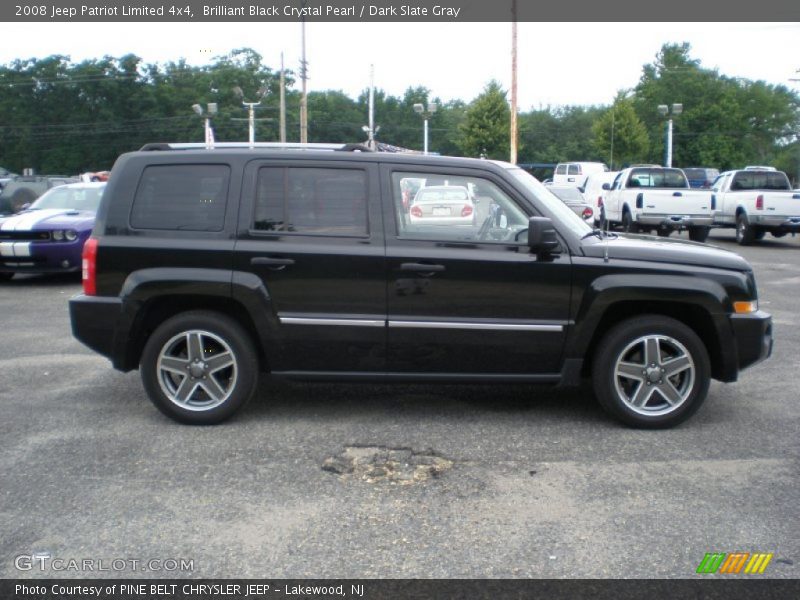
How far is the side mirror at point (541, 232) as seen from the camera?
5.38m

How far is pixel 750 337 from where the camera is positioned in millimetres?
5629

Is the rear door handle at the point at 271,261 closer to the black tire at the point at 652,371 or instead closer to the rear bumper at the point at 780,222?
the black tire at the point at 652,371

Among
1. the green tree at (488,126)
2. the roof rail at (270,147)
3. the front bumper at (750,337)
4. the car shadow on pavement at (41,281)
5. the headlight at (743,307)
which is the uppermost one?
the green tree at (488,126)

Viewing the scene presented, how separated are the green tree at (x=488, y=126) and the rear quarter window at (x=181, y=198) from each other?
130ft

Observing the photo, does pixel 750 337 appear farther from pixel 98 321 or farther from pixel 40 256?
pixel 40 256

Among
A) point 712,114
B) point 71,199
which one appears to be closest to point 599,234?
point 71,199

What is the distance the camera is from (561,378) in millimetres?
5684

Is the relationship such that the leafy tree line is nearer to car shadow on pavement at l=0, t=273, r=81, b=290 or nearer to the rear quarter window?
car shadow on pavement at l=0, t=273, r=81, b=290

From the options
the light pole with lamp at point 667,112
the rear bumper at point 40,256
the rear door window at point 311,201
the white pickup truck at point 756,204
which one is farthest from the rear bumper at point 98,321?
the light pole with lamp at point 667,112

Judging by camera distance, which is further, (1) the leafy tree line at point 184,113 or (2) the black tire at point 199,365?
(1) the leafy tree line at point 184,113

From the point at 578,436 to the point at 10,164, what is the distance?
79235 millimetres

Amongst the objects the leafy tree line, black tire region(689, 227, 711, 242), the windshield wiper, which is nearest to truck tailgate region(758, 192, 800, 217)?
black tire region(689, 227, 711, 242)

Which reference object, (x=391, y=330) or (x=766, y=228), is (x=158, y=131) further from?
(x=391, y=330)

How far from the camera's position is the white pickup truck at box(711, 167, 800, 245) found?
20375 mm
